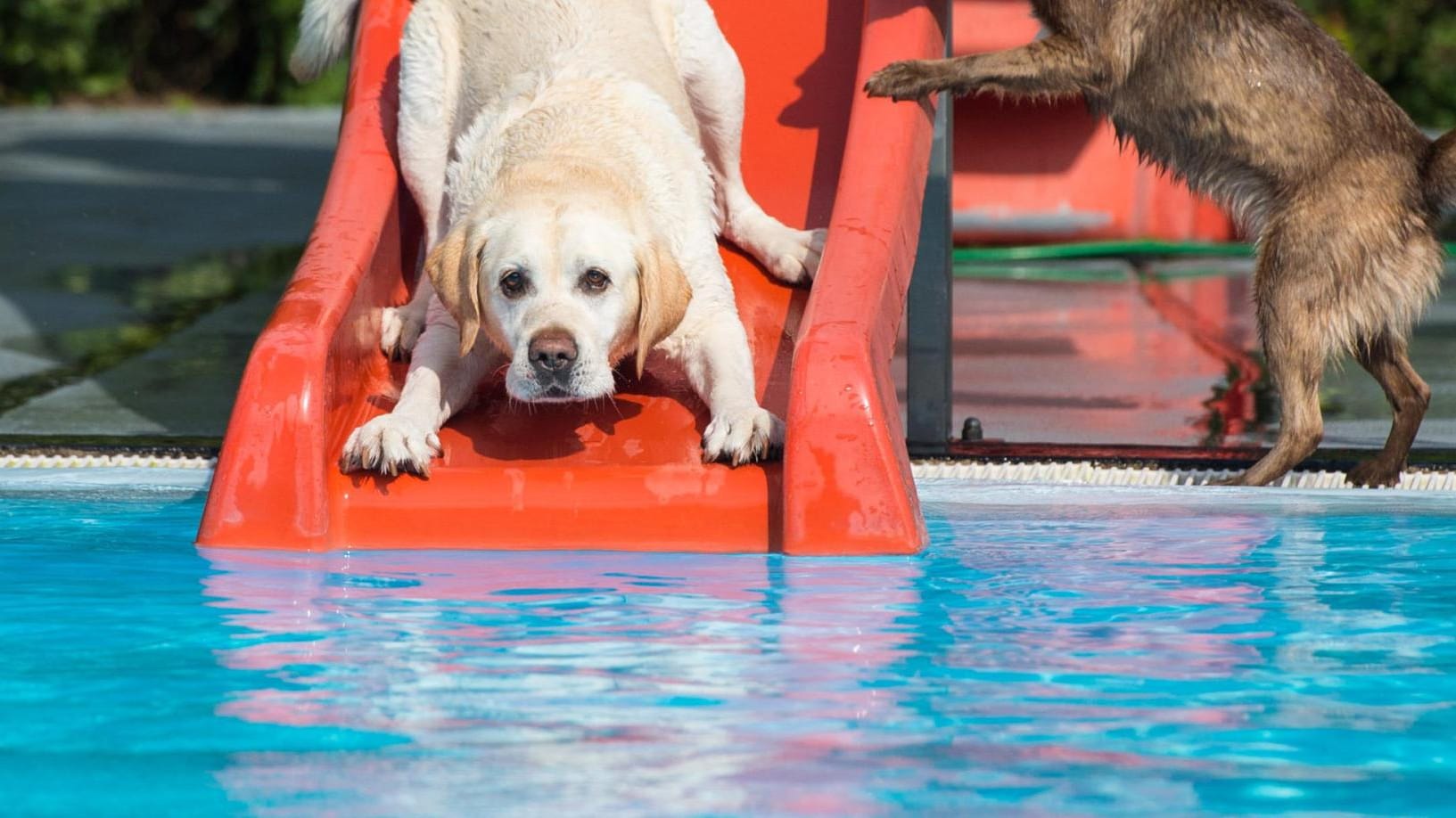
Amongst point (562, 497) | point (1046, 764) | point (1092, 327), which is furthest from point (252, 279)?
point (1046, 764)

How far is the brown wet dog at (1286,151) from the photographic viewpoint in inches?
187

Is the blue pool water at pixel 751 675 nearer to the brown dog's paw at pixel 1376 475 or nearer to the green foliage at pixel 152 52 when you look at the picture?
the brown dog's paw at pixel 1376 475

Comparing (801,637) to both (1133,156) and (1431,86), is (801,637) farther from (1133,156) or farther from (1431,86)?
(1431,86)

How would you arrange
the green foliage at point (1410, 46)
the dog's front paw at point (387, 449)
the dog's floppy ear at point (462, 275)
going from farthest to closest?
the green foliage at point (1410, 46) → the dog's floppy ear at point (462, 275) → the dog's front paw at point (387, 449)

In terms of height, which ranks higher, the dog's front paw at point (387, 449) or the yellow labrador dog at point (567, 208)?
the yellow labrador dog at point (567, 208)

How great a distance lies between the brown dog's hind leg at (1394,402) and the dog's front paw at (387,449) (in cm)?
234

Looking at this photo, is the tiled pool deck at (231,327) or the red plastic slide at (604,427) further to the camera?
the tiled pool deck at (231,327)

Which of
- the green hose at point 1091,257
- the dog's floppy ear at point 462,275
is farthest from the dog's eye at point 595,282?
the green hose at point 1091,257

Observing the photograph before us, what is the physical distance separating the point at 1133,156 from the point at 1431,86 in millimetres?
7439

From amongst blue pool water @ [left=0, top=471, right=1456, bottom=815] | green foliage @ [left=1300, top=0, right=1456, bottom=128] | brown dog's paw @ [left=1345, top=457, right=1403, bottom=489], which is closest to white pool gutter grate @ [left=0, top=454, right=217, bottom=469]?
blue pool water @ [left=0, top=471, right=1456, bottom=815]

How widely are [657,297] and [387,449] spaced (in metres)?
0.68

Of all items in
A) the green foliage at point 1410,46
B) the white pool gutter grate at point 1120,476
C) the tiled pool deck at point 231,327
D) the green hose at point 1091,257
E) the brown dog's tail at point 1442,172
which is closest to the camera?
the brown dog's tail at point 1442,172

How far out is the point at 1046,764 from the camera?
9.09ft

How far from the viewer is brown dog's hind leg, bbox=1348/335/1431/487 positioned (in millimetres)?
4898
